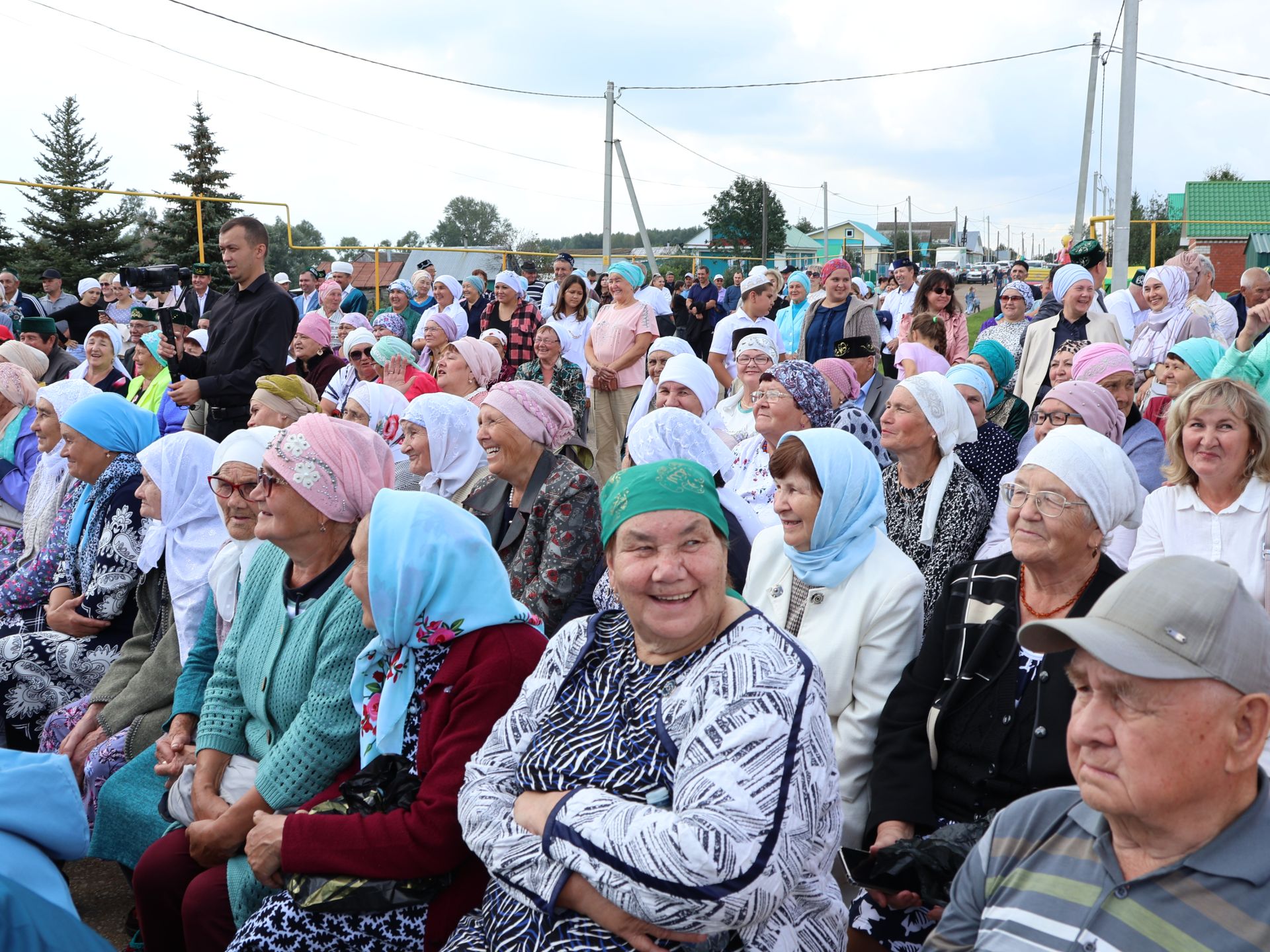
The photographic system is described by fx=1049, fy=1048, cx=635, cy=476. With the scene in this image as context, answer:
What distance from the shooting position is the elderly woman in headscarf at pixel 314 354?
8648 mm

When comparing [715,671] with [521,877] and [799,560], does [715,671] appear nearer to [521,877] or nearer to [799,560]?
[521,877]

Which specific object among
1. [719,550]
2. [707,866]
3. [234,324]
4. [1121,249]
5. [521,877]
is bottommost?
[521,877]

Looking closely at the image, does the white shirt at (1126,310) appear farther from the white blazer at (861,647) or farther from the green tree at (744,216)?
the green tree at (744,216)

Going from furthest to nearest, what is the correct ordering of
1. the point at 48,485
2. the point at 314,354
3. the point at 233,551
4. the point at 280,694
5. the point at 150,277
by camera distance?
the point at 314,354, the point at 150,277, the point at 48,485, the point at 233,551, the point at 280,694

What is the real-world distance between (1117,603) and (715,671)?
764 millimetres

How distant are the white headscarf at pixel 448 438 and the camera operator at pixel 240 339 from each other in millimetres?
1355

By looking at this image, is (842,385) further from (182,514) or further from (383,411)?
(182,514)

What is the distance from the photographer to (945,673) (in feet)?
9.28

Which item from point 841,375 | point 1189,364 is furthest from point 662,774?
point 1189,364

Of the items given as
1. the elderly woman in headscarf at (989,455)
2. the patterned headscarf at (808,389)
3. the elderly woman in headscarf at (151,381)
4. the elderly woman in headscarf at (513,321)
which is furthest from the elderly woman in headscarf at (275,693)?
the elderly woman in headscarf at (513,321)

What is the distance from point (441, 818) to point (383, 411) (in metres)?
4.09

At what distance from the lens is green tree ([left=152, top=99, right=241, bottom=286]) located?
25.8m

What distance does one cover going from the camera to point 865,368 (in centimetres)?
703

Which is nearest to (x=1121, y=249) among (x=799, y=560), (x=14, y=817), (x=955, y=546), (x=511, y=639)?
(x=955, y=546)
